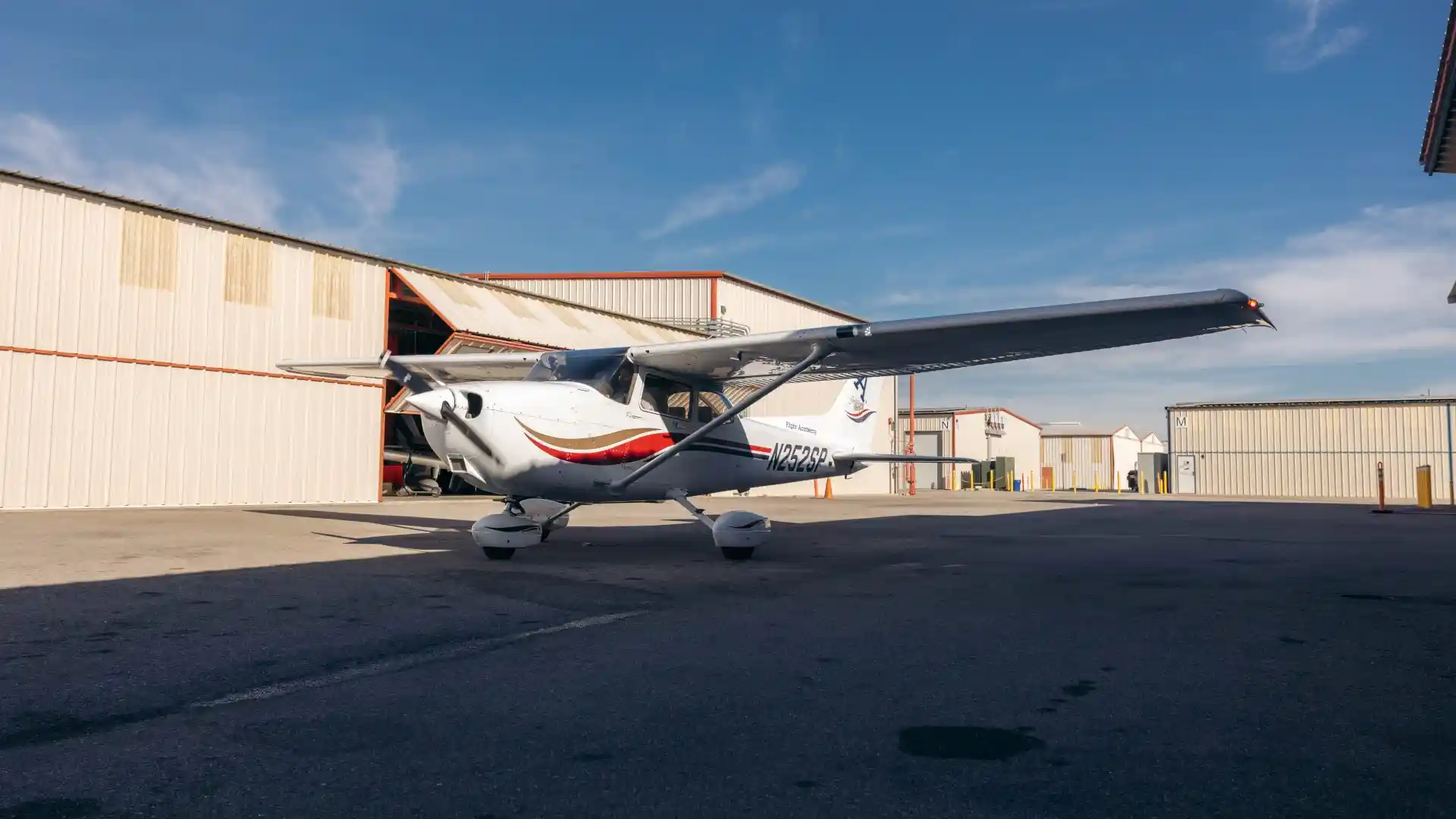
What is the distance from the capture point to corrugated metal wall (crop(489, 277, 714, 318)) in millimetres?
34375

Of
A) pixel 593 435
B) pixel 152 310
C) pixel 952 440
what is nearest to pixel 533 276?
pixel 152 310

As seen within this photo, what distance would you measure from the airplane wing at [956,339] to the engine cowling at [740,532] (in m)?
1.83

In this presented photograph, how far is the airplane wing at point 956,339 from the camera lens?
319 inches

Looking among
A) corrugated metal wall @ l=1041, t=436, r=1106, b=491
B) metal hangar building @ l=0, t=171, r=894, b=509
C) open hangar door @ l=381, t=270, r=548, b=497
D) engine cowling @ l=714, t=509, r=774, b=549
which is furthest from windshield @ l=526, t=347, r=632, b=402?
corrugated metal wall @ l=1041, t=436, r=1106, b=491

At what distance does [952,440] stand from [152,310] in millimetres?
40160

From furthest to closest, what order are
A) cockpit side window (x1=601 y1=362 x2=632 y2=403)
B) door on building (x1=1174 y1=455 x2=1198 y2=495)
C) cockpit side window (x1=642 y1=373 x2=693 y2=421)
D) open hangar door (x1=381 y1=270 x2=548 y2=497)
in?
door on building (x1=1174 y1=455 x2=1198 y2=495)
open hangar door (x1=381 y1=270 x2=548 y2=497)
cockpit side window (x1=642 y1=373 x2=693 y2=421)
cockpit side window (x1=601 y1=362 x2=632 y2=403)

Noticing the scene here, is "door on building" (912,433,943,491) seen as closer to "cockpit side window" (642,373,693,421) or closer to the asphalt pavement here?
"cockpit side window" (642,373,693,421)

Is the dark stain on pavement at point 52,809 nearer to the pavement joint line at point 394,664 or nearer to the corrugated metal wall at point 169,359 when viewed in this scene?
the pavement joint line at point 394,664

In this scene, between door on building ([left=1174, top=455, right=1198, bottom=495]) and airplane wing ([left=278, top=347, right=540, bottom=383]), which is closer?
airplane wing ([left=278, top=347, right=540, bottom=383])

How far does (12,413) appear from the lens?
53.2ft

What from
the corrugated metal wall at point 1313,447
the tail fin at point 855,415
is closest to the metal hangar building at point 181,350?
the tail fin at point 855,415

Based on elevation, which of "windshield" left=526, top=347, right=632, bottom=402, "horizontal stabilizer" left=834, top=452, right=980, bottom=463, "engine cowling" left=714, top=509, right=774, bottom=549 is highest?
"windshield" left=526, top=347, right=632, bottom=402

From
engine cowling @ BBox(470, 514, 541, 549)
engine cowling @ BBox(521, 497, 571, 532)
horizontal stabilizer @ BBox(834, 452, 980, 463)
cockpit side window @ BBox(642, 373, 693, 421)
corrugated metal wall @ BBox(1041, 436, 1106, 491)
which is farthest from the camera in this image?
corrugated metal wall @ BBox(1041, 436, 1106, 491)

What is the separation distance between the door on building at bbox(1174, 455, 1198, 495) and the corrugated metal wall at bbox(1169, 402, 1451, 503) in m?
0.15
